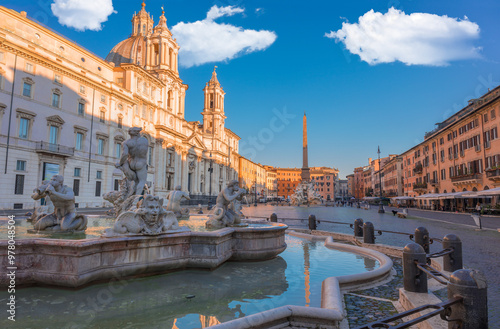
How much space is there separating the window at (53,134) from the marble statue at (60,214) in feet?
86.2

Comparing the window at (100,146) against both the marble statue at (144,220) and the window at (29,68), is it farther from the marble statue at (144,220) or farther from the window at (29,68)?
the marble statue at (144,220)

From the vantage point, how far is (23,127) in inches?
1016

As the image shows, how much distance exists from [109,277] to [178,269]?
1282 mm

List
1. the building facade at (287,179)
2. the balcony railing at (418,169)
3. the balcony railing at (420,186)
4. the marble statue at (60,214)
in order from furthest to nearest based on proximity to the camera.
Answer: the building facade at (287,179) < the balcony railing at (418,169) < the balcony railing at (420,186) < the marble statue at (60,214)

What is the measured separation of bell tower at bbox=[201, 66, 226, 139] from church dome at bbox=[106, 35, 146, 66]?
77.3 feet

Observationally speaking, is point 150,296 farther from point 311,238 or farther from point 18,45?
point 18,45

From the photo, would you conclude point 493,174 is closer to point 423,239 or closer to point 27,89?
point 423,239

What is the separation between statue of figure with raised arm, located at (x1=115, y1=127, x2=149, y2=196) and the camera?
8.26 meters

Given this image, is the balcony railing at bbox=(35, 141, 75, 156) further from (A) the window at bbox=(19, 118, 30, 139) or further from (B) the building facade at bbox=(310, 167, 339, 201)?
(B) the building facade at bbox=(310, 167, 339, 201)

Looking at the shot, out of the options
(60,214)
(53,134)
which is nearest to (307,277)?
(60,214)

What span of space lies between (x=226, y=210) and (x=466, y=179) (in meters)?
35.5

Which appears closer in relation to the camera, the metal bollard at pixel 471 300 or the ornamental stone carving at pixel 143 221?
the metal bollard at pixel 471 300

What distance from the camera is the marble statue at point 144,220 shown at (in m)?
5.16

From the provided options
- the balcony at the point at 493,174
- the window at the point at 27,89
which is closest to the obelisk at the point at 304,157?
the balcony at the point at 493,174
